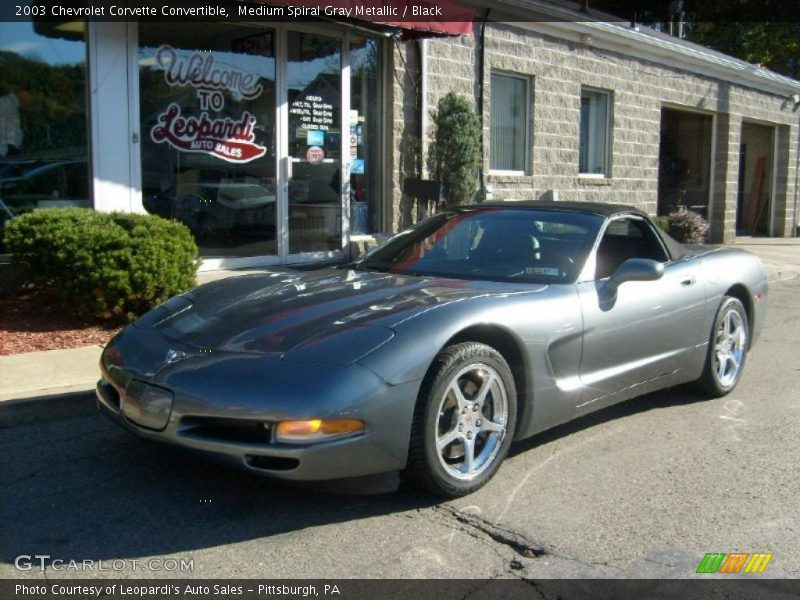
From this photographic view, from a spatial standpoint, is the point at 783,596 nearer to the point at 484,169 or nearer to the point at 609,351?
the point at 609,351

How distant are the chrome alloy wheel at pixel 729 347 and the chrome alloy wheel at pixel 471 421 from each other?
93.4 inches

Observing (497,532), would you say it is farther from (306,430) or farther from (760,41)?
(760,41)

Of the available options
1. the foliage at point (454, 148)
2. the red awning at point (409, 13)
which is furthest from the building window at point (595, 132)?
the red awning at point (409, 13)

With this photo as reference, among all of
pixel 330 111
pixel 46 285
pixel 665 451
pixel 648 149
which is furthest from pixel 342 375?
pixel 648 149

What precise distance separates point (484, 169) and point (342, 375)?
947 centimetres

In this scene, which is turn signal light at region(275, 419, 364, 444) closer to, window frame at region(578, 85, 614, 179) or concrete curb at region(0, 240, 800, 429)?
concrete curb at region(0, 240, 800, 429)

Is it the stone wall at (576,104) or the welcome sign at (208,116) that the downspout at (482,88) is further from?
the welcome sign at (208,116)

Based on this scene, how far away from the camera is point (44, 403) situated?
511 cm

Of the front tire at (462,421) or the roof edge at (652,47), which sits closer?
the front tire at (462,421)

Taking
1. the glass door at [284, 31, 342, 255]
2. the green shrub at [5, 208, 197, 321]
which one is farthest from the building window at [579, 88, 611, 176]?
the green shrub at [5, 208, 197, 321]

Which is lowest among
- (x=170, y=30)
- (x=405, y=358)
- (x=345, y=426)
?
(x=345, y=426)

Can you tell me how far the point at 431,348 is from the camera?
3732mm

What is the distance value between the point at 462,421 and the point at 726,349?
9.31 feet

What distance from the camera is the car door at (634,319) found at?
460 centimetres
